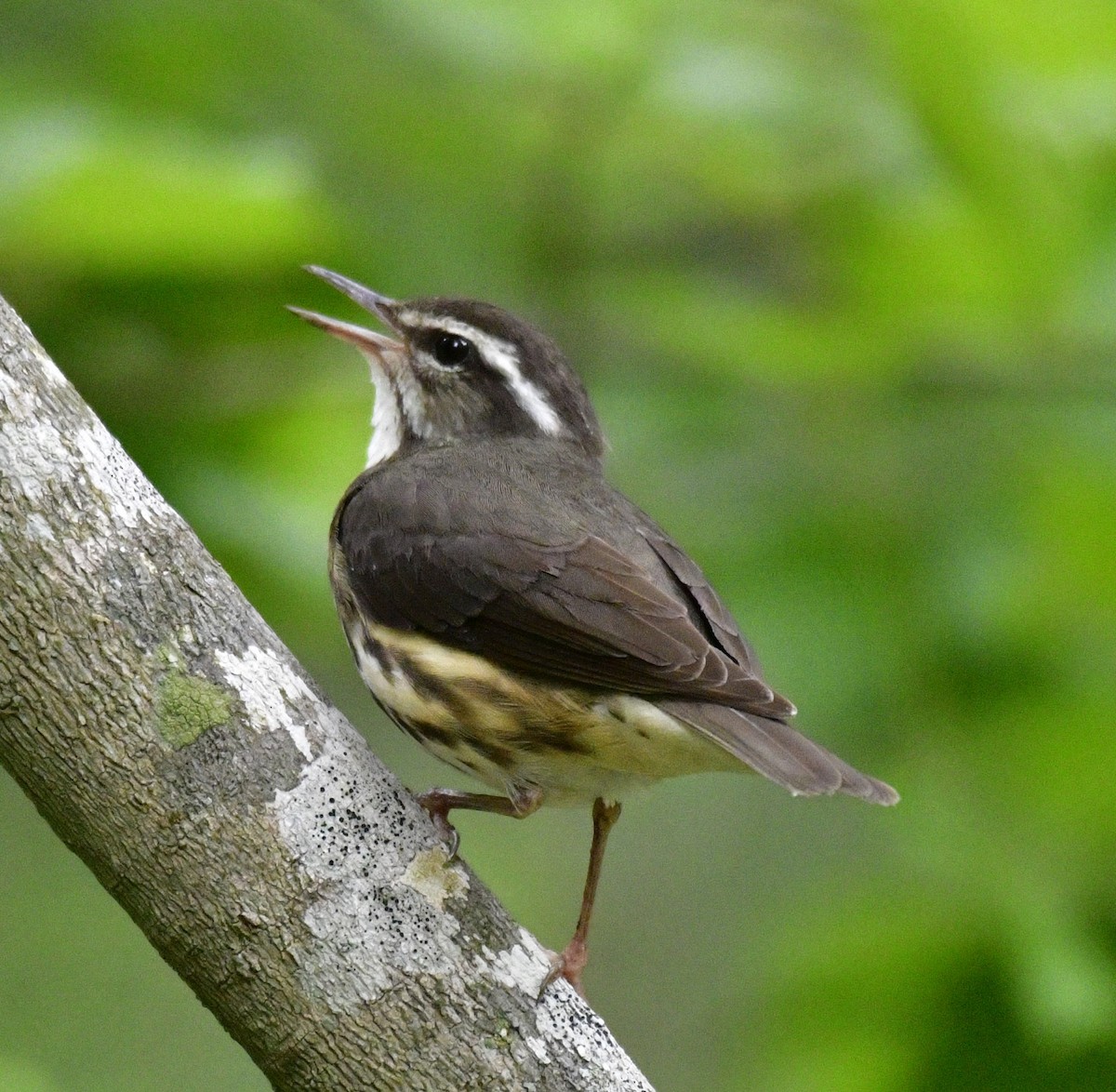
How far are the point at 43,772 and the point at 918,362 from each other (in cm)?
315

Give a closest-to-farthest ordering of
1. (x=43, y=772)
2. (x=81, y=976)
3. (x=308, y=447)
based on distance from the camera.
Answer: (x=43, y=772) → (x=308, y=447) → (x=81, y=976)

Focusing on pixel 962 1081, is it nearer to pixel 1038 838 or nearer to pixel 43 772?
pixel 1038 838

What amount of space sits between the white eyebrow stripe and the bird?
1.21 feet

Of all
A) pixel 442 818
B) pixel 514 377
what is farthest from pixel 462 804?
pixel 514 377

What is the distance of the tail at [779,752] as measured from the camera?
382 cm

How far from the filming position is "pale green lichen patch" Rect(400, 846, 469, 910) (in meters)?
3.26

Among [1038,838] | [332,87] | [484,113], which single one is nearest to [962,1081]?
[1038,838]

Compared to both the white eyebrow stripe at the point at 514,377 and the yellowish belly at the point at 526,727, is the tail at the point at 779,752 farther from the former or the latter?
the white eyebrow stripe at the point at 514,377

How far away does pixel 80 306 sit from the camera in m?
4.65

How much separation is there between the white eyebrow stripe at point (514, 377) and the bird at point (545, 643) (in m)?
0.37

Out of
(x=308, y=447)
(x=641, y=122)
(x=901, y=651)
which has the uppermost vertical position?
(x=641, y=122)

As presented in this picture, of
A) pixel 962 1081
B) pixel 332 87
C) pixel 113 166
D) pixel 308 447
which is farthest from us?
pixel 332 87

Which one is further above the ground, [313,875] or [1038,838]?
[313,875]

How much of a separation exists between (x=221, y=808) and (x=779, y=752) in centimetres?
141
